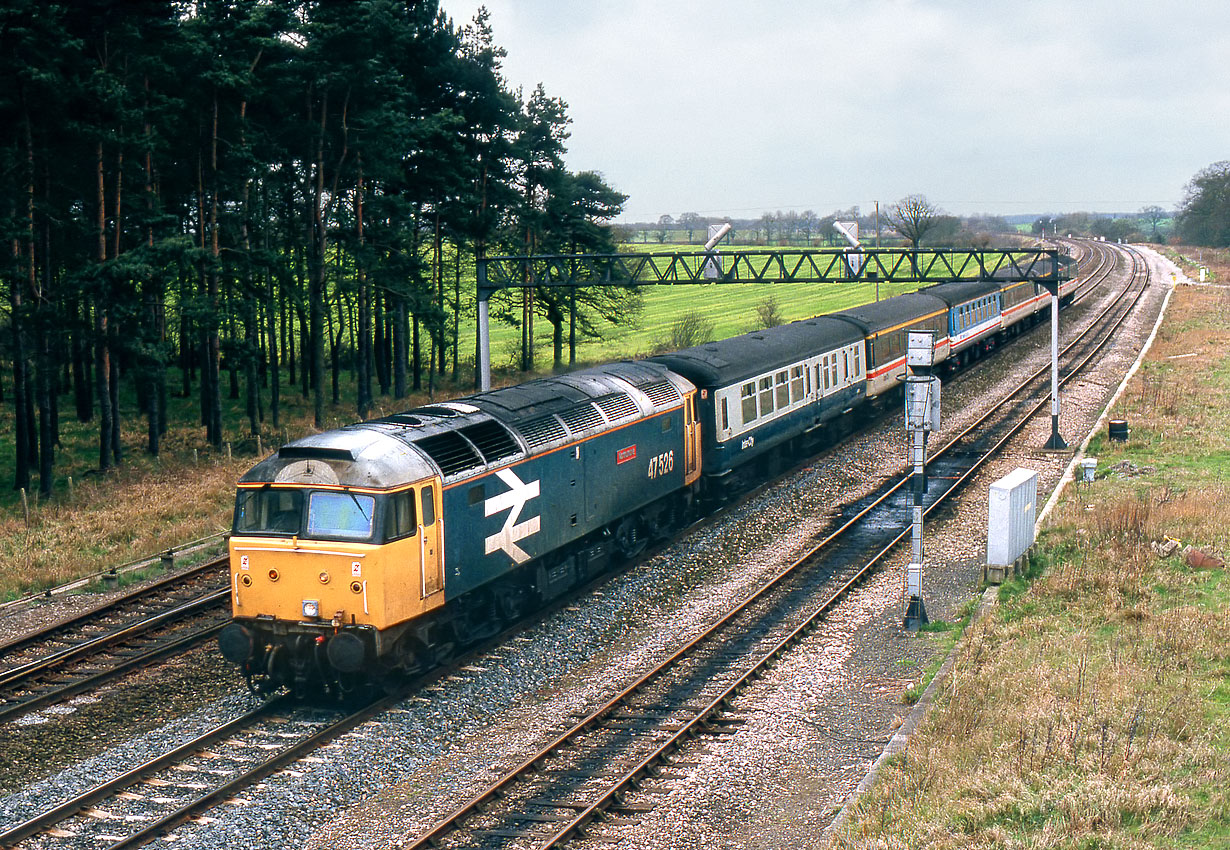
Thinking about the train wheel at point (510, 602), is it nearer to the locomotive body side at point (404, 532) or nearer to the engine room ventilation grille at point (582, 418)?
the locomotive body side at point (404, 532)

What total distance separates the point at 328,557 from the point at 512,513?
11.3 feet

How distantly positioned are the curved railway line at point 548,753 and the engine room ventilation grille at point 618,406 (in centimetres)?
400

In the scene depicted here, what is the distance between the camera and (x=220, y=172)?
3431 centimetres

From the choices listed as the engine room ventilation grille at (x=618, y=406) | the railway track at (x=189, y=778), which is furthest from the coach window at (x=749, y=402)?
the railway track at (x=189, y=778)

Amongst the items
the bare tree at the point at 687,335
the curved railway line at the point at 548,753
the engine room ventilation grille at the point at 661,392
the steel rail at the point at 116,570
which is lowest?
the curved railway line at the point at 548,753

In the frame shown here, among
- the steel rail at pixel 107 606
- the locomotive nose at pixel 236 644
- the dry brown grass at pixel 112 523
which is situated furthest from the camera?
the dry brown grass at pixel 112 523

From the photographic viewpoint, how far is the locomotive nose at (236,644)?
1476 cm

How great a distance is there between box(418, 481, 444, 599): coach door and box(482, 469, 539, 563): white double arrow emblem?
1.20 meters

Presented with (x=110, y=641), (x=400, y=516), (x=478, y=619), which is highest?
(x=400, y=516)

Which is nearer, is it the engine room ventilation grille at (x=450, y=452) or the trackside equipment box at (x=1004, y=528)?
the engine room ventilation grille at (x=450, y=452)

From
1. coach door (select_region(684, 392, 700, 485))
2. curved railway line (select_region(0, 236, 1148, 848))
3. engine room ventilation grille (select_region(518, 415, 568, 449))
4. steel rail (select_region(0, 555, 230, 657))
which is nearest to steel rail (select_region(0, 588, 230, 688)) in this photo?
steel rail (select_region(0, 555, 230, 657))

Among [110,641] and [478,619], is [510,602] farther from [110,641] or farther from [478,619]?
[110,641]

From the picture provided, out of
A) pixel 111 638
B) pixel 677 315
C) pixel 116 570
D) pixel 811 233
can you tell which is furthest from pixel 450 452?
pixel 811 233

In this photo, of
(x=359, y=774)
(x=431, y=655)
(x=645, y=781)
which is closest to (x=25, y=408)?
(x=431, y=655)
